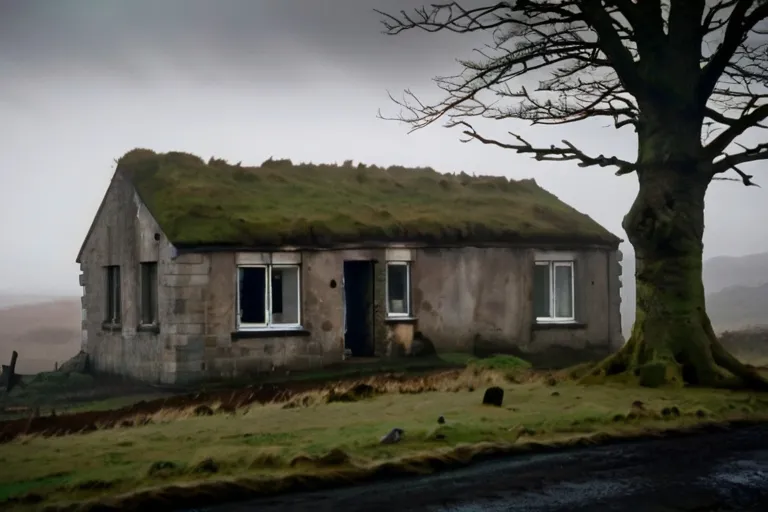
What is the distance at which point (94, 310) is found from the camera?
2428cm

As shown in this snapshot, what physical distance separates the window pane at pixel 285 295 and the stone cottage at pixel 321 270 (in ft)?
0.09

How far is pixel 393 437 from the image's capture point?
33.3 feet

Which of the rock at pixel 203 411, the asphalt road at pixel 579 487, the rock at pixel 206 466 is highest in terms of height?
the rock at pixel 206 466

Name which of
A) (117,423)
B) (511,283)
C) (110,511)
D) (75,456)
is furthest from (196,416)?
(511,283)

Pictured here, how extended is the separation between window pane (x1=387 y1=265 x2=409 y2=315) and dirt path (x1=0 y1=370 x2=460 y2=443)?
2.98 metres

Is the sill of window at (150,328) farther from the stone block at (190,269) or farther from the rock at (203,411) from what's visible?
the rock at (203,411)

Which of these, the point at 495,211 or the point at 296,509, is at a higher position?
the point at 495,211

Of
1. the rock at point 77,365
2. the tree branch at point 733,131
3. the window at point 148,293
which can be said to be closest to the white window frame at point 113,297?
the rock at point 77,365

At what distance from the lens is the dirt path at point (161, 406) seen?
42.4 ft

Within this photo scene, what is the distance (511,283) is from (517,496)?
15.0 metres

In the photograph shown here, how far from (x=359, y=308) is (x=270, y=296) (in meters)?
3.37

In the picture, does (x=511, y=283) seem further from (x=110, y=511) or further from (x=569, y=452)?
(x=110, y=511)

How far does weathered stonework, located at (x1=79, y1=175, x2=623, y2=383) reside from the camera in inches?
763

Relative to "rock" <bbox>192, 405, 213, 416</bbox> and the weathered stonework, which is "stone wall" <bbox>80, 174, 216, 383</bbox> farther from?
"rock" <bbox>192, 405, 213, 416</bbox>
